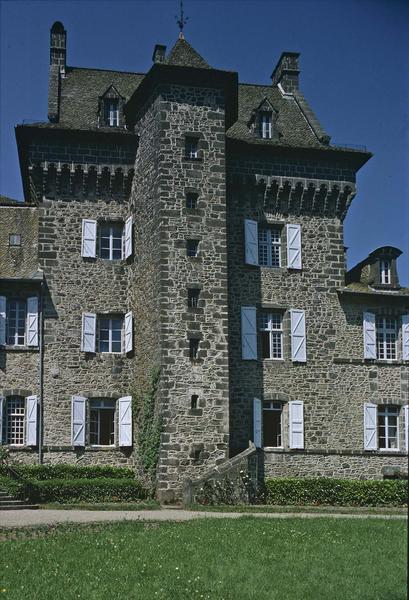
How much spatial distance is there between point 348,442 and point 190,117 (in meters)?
11.0

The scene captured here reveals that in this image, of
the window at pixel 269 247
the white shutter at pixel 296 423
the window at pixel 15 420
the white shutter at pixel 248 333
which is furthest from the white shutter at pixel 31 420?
the window at pixel 269 247

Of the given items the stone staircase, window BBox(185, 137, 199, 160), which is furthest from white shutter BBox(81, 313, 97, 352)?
the stone staircase

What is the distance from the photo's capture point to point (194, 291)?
2612 cm

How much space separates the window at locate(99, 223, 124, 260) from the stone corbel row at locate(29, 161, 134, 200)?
1.01m

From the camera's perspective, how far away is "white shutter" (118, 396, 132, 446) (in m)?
26.9

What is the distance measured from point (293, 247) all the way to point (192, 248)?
3.89m

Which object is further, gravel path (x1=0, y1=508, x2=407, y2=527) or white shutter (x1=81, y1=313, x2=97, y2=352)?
white shutter (x1=81, y1=313, x2=97, y2=352)

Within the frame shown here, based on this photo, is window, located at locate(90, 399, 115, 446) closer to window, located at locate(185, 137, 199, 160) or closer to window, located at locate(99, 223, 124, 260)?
window, located at locate(99, 223, 124, 260)

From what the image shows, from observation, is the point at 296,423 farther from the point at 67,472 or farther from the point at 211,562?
the point at 211,562

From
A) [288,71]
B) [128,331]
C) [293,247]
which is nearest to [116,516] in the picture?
[128,331]

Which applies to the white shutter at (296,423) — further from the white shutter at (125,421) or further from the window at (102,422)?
the window at (102,422)

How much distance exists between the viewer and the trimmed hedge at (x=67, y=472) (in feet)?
84.5

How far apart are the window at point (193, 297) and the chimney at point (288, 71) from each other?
10.5 meters

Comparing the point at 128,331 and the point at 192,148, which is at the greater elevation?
the point at 192,148
